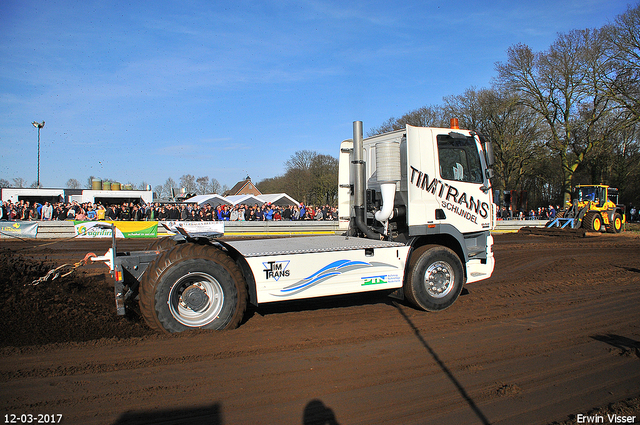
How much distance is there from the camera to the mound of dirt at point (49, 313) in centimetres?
504

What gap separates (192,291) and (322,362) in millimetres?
2019

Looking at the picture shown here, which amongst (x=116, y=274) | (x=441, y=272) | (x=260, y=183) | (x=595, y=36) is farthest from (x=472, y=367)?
(x=260, y=183)

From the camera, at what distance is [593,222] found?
23172 millimetres

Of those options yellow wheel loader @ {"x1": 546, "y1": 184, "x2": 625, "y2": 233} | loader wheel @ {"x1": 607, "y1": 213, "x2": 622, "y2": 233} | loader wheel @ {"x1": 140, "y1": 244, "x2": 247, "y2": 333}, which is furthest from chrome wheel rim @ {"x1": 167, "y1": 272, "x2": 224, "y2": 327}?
loader wheel @ {"x1": 607, "y1": 213, "x2": 622, "y2": 233}

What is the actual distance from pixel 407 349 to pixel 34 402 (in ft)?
12.9

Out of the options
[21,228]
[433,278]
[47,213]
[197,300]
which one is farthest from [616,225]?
[47,213]

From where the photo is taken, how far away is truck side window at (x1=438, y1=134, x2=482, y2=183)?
23.4ft

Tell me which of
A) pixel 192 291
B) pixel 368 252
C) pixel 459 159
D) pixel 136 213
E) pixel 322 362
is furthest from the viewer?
pixel 136 213

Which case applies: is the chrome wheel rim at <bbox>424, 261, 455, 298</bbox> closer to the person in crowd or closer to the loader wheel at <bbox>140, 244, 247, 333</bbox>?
the loader wheel at <bbox>140, 244, 247, 333</bbox>

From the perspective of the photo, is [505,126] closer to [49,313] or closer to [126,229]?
[126,229]

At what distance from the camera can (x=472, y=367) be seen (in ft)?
15.1

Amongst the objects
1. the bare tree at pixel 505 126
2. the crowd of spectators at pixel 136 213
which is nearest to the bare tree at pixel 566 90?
the bare tree at pixel 505 126

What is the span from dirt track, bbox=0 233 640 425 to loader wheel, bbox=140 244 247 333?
0.24 meters

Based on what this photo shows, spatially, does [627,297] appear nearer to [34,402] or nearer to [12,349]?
[34,402]
